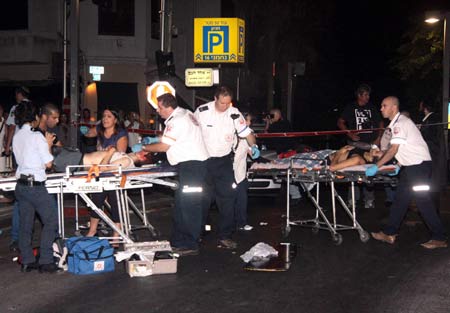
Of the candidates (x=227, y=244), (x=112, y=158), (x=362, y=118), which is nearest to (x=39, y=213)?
(x=112, y=158)

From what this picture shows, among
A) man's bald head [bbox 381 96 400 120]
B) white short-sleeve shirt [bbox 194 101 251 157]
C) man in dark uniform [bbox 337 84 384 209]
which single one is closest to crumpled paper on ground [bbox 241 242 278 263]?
white short-sleeve shirt [bbox 194 101 251 157]

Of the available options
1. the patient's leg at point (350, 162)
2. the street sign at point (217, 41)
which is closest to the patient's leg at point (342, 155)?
the patient's leg at point (350, 162)

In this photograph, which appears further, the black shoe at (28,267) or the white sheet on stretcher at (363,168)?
the white sheet on stretcher at (363,168)

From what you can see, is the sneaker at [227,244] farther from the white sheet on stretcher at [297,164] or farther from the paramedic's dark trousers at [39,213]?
the paramedic's dark trousers at [39,213]

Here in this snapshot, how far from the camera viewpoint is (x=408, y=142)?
8852 millimetres

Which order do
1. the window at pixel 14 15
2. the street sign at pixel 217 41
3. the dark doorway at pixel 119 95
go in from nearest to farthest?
1. the street sign at pixel 217 41
2. the window at pixel 14 15
3. the dark doorway at pixel 119 95

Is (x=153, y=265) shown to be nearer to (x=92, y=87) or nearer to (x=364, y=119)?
(x=364, y=119)

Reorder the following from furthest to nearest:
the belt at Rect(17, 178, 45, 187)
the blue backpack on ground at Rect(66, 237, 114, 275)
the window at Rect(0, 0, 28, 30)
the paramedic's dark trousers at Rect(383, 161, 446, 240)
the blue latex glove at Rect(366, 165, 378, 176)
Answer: the window at Rect(0, 0, 28, 30), the paramedic's dark trousers at Rect(383, 161, 446, 240), the blue latex glove at Rect(366, 165, 378, 176), the blue backpack on ground at Rect(66, 237, 114, 275), the belt at Rect(17, 178, 45, 187)

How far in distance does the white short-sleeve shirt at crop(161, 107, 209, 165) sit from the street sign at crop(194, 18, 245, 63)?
15533mm

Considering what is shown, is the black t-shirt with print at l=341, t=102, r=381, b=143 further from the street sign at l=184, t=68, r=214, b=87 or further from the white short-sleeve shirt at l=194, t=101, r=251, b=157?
the street sign at l=184, t=68, r=214, b=87

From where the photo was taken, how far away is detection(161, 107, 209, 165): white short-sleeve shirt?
834cm

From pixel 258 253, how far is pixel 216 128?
1.95 meters

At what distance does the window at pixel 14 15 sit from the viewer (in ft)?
90.9

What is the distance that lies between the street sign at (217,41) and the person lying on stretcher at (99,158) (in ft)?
49.7
